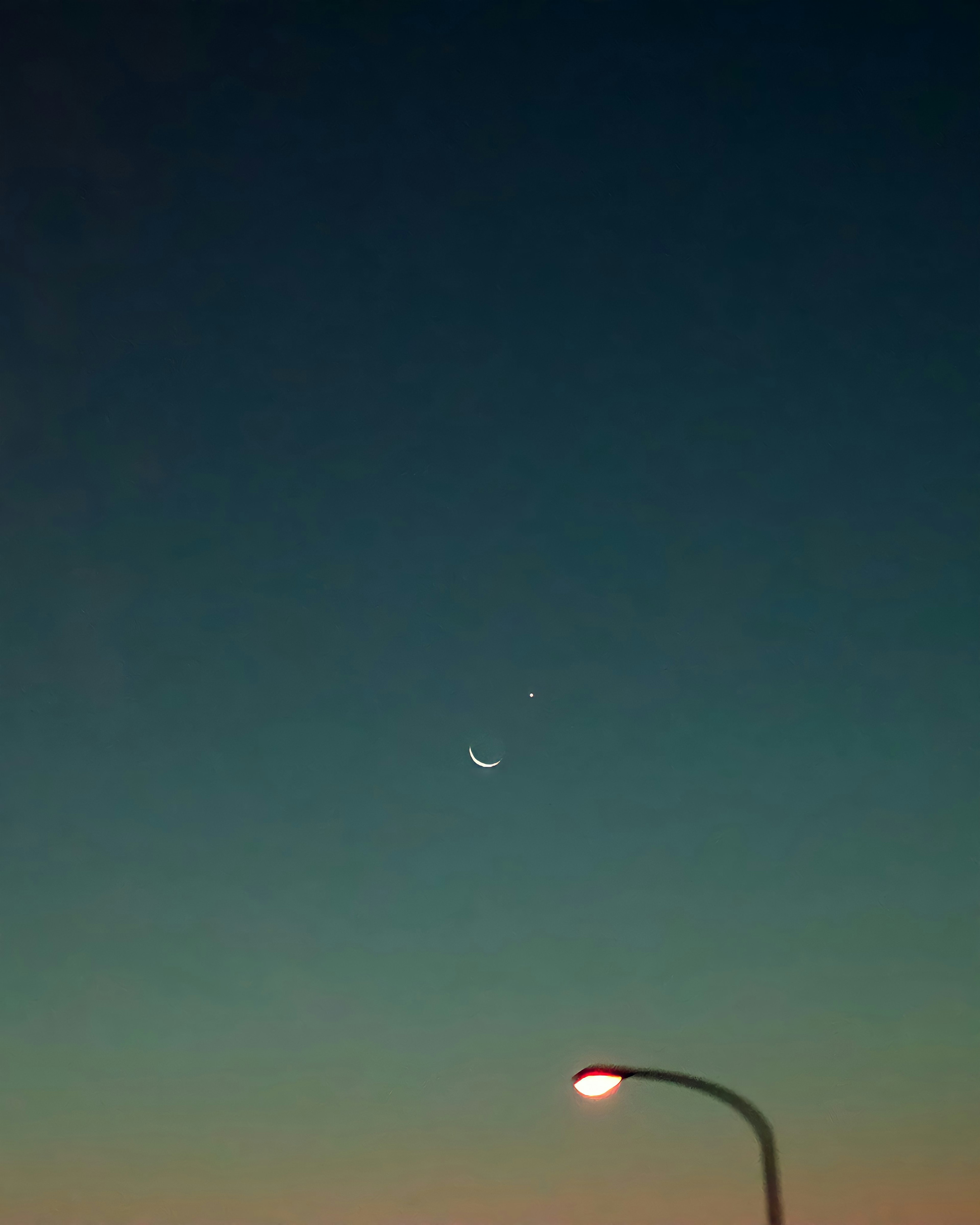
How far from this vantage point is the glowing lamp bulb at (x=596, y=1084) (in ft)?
39.2

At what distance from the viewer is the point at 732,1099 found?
11.3m

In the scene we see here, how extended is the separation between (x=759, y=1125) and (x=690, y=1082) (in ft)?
2.89

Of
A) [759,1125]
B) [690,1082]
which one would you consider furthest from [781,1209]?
[690,1082]

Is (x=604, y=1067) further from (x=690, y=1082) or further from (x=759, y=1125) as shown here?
(x=759, y=1125)

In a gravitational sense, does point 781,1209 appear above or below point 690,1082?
below

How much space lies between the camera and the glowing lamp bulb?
39.2 feet

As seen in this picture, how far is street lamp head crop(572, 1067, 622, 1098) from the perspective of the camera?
11898mm

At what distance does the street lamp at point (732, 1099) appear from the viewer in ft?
36.4

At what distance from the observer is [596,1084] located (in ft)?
39.7

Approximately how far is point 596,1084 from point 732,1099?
170 centimetres

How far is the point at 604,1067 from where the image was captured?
1191 centimetres

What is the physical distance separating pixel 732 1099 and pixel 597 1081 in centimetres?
167

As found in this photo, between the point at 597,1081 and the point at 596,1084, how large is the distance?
7 cm

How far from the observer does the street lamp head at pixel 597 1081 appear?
11898 mm
